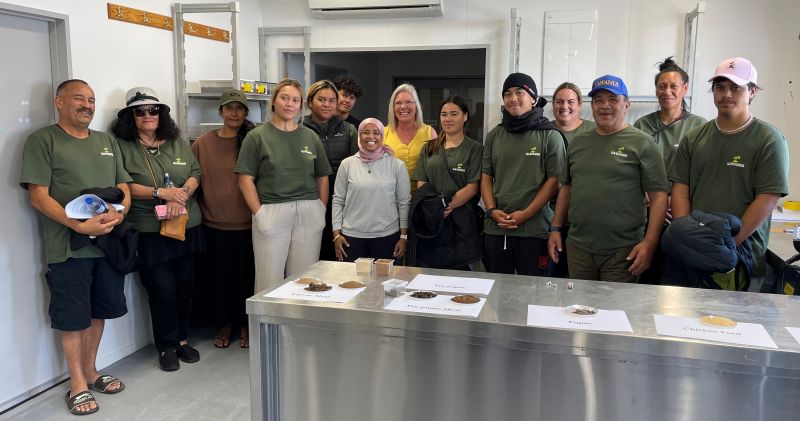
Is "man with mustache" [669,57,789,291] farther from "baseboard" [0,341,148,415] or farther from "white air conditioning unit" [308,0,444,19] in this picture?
"baseboard" [0,341,148,415]

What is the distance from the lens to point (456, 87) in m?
7.52

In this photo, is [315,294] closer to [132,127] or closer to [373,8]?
[132,127]

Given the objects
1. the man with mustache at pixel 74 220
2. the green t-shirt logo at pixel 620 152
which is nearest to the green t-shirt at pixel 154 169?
the man with mustache at pixel 74 220

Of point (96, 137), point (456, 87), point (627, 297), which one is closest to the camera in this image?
point (627, 297)

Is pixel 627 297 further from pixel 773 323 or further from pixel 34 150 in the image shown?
pixel 34 150

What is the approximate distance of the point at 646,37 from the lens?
408cm

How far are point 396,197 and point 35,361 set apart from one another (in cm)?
195

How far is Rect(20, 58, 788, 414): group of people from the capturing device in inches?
99.2

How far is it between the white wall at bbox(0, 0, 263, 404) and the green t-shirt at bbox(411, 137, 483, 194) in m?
1.75

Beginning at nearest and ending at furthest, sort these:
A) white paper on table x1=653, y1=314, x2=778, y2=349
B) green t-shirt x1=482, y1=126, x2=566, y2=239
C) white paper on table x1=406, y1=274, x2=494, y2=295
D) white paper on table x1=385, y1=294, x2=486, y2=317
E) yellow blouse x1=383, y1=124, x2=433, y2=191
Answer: white paper on table x1=653, y1=314, x2=778, y2=349, white paper on table x1=385, y1=294, x2=486, y2=317, white paper on table x1=406, y1=274, x2=494, y2=295, green t-shirt x1=482, y1=126, x2=566, y2=239, yellow blouse x1=383, y1=124, x2=433, y2=191

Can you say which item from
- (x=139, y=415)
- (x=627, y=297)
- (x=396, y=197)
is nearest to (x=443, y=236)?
(x=396, y=197)

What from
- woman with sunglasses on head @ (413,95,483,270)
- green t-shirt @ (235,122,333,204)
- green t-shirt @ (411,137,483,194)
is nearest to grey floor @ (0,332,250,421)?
green t-shirt @ (235,122,333,204)

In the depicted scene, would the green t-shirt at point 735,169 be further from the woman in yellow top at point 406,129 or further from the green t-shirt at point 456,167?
the woman in yellow top at point 406,129

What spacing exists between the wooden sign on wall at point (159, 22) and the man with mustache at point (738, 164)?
292 cm
